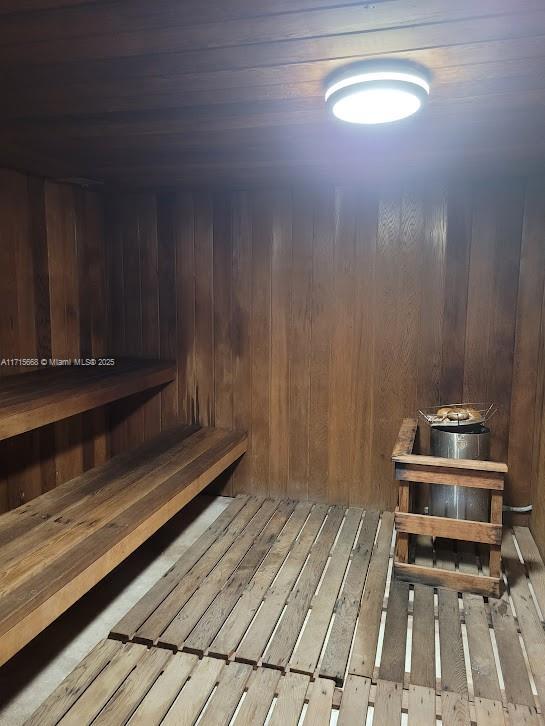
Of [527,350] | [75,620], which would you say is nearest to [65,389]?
[75,620]

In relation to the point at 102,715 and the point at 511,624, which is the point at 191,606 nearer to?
the point at 102,715

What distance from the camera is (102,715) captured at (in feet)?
5.42

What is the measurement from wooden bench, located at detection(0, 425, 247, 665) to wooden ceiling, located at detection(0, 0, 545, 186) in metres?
1.58

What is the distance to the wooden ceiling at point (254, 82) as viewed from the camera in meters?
1.26

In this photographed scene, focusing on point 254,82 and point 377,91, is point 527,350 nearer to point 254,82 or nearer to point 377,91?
point 377,91

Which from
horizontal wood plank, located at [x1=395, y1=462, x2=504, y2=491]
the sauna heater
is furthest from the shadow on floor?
the sauna heater

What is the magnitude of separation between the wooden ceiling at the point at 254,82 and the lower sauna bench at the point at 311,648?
77.4 inches

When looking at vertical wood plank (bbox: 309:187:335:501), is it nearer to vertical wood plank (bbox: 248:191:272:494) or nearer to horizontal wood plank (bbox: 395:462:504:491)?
vertical wood plank (bbox: 248:191:272:494)

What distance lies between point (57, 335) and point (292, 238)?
154cm

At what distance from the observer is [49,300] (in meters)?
3.07

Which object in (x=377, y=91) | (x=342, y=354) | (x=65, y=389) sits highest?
(x=377, y=91)

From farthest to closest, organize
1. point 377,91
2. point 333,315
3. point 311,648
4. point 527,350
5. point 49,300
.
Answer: point 333,315 < point 49,300 < point 527,350 < point 311,648 < point 377,91

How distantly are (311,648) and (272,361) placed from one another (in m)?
1.73

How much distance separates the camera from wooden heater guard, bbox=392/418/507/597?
7.58 ft
